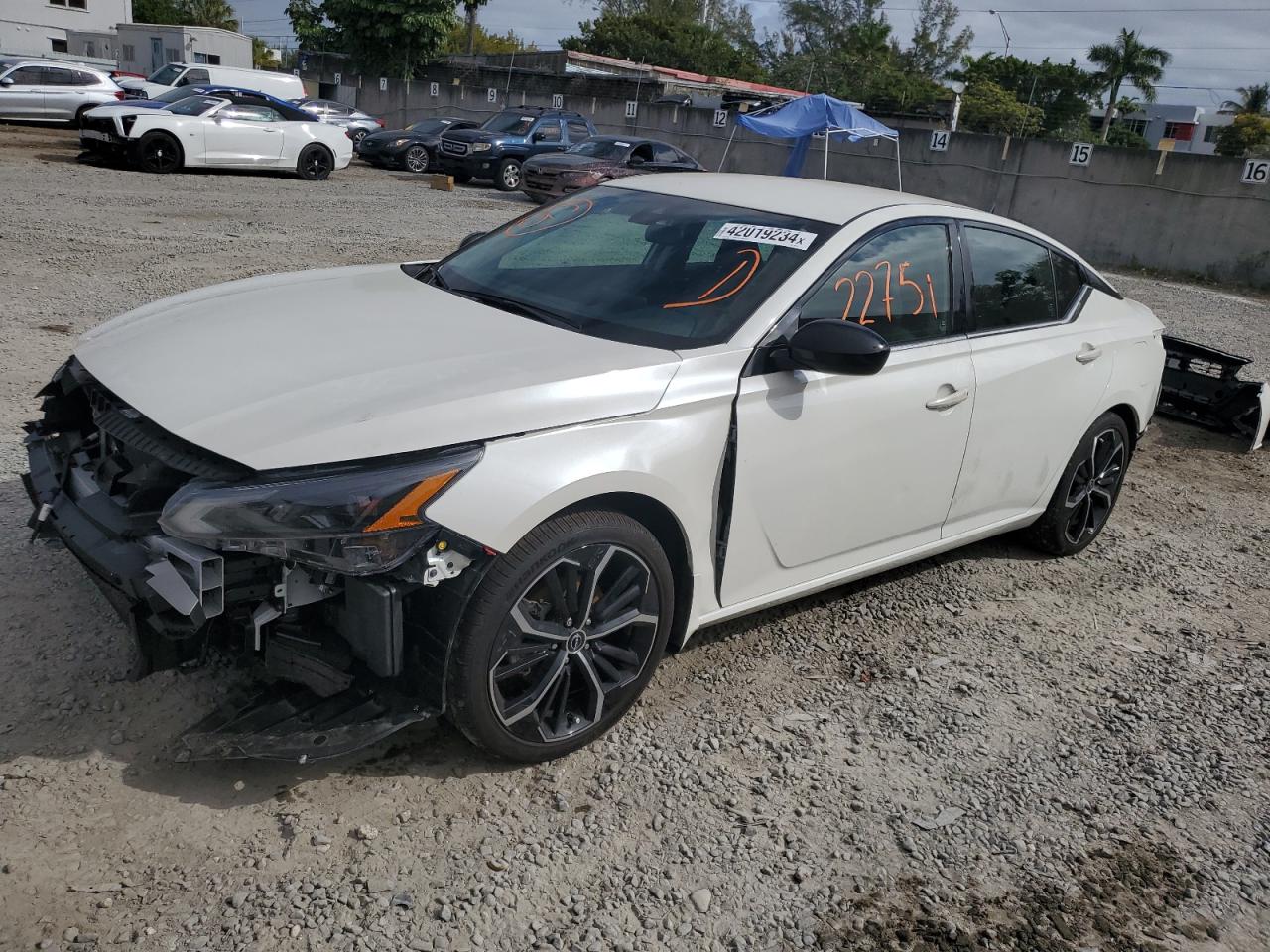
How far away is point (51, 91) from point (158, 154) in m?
9.90

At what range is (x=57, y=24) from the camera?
52.9m

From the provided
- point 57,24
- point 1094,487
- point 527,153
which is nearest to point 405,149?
point 527,153

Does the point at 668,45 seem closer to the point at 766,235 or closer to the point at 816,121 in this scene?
the point at 816,121

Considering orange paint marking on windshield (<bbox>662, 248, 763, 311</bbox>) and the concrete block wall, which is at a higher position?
orange paint marking on windshield (<bbox>662, 248, 763, 311</bbox>)

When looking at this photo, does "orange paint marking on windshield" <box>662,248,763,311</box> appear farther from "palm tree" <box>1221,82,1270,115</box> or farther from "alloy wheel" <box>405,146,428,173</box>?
"palm tree" <box>1221,82,1270,115</box>

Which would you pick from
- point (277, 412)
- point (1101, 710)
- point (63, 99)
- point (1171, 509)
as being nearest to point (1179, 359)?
point (1171, 509)

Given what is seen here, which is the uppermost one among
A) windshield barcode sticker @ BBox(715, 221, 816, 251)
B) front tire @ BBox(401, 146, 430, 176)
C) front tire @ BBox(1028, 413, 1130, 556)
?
windshield barcode sticker @ BBox(715, 221, 816, 251)

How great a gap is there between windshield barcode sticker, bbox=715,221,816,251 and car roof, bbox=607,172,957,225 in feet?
0.47

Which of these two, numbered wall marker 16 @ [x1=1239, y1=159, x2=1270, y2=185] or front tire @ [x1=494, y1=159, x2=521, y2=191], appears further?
front tire @ [x1=494, y1=159, x2=521, y2=191]

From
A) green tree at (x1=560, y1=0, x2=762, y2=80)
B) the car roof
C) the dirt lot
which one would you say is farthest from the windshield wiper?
green tree at (x1=560, y1=0, x2=762, y2=80)

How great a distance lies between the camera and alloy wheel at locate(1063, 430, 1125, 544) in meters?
5.08

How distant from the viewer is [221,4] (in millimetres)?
83000

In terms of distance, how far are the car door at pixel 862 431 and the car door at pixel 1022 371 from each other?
13 cm

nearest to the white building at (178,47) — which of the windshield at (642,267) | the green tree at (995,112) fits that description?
the green tree at (995,112)
